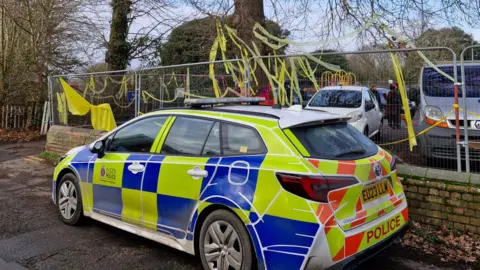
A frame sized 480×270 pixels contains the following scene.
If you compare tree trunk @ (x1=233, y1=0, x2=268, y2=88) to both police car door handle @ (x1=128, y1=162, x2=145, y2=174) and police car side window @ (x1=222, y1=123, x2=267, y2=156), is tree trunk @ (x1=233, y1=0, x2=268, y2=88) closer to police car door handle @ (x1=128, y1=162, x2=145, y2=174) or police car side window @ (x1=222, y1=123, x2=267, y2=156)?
police car door handle @ (x1=128, y1=162, x2=145, y2=174)

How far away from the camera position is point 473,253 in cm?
425

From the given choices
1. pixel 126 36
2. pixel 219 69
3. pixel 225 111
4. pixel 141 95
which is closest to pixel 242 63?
pixel 219 69

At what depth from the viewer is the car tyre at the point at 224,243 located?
10.7 ft

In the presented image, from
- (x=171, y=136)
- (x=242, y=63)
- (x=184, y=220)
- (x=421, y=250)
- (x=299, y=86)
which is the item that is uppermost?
(x=242, y=63)

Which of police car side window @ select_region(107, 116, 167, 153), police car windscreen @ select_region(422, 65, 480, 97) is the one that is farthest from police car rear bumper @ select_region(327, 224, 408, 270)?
police car windscreen @ select_region(422, 65, 480, 97)

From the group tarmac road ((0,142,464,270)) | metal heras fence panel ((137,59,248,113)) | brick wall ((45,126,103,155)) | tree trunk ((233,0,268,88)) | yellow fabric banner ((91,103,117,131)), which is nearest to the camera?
tarmac road ((0,142,464,270))

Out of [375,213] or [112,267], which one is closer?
[375,213]

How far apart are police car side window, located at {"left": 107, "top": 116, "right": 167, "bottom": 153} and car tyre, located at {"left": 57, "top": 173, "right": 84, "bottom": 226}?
0.82 meters

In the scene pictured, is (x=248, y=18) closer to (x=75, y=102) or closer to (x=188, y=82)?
(x=188, y=82)

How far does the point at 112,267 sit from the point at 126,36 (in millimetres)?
13632

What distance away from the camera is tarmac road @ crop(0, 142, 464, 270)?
4000 mm

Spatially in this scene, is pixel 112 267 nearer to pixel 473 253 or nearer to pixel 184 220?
pixel 184 220

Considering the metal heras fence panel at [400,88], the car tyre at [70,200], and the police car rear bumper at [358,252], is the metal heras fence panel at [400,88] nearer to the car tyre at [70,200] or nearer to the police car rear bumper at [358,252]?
the police car rear bumper at [358,252]

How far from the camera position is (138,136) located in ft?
14.7
